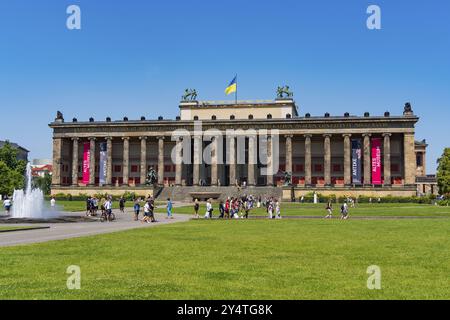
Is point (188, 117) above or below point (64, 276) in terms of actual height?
above

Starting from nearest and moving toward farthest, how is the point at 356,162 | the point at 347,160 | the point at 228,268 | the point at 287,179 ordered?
the point at 228,268 < the point at 287,179 < the point at 356,162 < the point at 347,160

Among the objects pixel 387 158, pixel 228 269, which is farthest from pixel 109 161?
pixel 228 269

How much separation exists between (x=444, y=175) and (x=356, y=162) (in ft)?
62.4

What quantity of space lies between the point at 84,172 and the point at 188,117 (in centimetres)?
2702

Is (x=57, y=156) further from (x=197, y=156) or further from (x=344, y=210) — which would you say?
(x=344, y=210)

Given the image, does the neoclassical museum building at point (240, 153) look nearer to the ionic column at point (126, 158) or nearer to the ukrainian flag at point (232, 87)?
the ionic column at point (126, 158)

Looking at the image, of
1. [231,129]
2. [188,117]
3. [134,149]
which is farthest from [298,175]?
[134,149]

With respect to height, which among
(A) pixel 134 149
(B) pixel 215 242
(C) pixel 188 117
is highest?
(C) pixel 188 117

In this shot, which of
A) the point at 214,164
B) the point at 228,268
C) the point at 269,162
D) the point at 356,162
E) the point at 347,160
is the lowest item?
the point at 228,268

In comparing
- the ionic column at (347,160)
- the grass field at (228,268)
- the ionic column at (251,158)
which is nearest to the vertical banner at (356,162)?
the ionic column at (347,160)

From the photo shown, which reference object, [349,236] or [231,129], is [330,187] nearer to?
[231,129]

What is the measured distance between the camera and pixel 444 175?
326 ft

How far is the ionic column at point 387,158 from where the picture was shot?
322 ft
